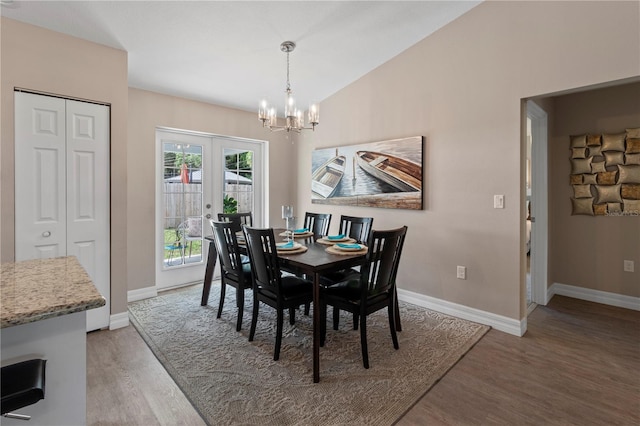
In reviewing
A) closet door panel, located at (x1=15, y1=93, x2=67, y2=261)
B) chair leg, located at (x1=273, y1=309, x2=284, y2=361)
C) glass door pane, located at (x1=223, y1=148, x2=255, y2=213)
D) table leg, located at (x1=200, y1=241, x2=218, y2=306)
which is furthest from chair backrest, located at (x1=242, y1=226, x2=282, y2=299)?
glass door pane, located at (x1=223, y1=148, x2=255, y2=213)

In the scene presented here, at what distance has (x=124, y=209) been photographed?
3025 mm

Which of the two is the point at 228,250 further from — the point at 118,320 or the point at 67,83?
the point at 67,83

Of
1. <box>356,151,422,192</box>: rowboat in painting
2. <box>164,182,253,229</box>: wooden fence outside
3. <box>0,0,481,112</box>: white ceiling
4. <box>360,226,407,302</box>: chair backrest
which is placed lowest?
<box>360,226,407,302</box>: chair backrest

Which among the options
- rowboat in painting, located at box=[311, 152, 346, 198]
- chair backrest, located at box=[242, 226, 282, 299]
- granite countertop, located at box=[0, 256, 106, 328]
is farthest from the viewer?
rowboat in painting, located at box=[311, 152, 346, 198]

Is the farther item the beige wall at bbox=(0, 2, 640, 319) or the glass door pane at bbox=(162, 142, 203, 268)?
the glass door pane at bbox=(162, 142, 203, 268)

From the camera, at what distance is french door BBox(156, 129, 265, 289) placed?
4.09m

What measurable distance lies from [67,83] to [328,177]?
2935 millimetres

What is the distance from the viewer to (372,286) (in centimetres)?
241

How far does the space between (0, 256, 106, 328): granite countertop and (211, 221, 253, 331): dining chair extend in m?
1.41

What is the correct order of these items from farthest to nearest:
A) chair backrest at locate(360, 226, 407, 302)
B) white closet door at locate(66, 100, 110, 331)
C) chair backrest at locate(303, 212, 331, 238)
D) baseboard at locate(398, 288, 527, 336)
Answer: chair backrest at locate(303, 212, 331, 238)
baseboard at locate(398, 288, 527, 336)
white closet door at locate(66, 100, 110, 331)
chair backrest at locate(360, 226, 407, 302)

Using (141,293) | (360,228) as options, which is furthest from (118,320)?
(360,228)

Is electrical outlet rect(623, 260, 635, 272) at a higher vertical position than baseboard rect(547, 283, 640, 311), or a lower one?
higher

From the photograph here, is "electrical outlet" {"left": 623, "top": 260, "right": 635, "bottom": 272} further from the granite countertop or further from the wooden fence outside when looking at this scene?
the wooden fence outside

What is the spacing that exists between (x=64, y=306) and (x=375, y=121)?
11.7ft
